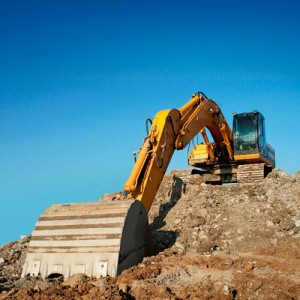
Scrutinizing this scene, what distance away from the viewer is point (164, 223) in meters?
9.42

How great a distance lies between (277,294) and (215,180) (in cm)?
973

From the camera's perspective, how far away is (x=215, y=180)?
14398mm

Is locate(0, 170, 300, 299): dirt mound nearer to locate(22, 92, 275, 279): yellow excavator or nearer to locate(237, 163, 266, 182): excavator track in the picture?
locate(22, 92, 275, 279): yellow excavator

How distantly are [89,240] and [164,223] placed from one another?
3.40m

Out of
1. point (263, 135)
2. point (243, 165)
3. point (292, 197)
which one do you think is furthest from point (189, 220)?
point (263, 135)

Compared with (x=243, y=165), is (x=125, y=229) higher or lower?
lower

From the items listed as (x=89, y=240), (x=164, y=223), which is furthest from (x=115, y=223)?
(x=164, y=223)

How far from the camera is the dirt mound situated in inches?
193

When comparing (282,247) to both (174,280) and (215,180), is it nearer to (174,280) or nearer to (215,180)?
(174,280)

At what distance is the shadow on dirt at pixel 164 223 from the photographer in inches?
319

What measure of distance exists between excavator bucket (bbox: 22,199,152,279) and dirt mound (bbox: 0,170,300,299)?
0.26m

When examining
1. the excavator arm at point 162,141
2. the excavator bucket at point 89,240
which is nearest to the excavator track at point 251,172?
the excavator arm at point 162,141

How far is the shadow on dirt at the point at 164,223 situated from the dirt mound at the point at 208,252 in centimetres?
2

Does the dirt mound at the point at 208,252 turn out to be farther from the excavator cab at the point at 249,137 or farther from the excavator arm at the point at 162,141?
the excavator arm at the point at 162,141
